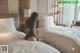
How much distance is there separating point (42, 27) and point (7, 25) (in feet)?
4.22

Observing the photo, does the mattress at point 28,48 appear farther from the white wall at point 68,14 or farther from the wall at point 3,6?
the white wall at point 68,14

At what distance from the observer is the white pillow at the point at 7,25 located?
380 centimetres

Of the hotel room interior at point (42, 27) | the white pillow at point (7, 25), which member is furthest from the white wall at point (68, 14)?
the white pillow at point (7, 25)

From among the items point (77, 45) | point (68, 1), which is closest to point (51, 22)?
point (68, 1)

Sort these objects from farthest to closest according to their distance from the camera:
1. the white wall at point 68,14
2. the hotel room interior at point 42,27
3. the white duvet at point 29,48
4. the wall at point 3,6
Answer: the white wall at point 68,14
the wall at point 3,6
the hotel room interior at point 42,27
the white duvet at point 29,48

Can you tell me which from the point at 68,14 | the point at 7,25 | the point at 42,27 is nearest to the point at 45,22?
the point at 42,27

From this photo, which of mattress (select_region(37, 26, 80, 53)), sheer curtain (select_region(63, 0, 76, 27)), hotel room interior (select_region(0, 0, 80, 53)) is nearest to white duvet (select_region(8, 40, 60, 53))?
hotel room interior (select_region(0, 0, 80, 53))

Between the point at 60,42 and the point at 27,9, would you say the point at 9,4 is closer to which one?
the point at 27,9

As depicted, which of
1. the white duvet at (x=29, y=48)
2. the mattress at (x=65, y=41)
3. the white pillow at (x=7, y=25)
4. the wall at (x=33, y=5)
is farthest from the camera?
the wall at (x=33, y=5)

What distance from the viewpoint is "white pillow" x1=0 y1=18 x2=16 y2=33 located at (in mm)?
3802

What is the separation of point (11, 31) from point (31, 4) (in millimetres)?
1256

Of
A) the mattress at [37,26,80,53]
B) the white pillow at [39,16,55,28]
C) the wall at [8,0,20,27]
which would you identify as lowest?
the mattress at [37,26,80,53]

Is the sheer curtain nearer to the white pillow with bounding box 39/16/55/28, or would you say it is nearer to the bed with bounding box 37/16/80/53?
the white pillow with bounding box 39/16/55/28

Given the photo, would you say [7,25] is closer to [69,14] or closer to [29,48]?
[29,48]
